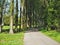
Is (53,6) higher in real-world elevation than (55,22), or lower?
higher

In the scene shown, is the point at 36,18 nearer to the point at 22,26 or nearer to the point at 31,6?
the point at 31,6

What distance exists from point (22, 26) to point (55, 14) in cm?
1303

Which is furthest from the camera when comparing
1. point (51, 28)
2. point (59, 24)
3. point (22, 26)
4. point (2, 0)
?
point (2, 0)

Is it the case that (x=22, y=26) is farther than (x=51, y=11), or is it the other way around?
(x=22, y=26)

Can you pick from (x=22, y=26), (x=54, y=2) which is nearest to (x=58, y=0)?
(x=54, y=2)

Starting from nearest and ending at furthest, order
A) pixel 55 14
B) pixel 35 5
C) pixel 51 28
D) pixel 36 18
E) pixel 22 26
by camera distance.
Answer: pixel 55 14
pixel 51 28
pixel 22 26
pixel 35 5
pixel 36 18

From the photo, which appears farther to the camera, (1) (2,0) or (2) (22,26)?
(1) (2,0)

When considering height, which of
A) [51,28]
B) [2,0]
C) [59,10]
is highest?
[2,0]

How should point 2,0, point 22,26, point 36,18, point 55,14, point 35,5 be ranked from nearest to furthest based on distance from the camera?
point 55,14, point 22,26, point 2,0, point 35,5, point 36,18

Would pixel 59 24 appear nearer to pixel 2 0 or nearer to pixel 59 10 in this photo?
pixel 59 10

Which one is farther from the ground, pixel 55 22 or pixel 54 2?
pixel 54 2

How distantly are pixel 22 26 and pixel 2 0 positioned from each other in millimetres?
12830

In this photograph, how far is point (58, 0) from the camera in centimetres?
3659

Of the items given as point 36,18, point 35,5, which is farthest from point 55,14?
point 36,18
